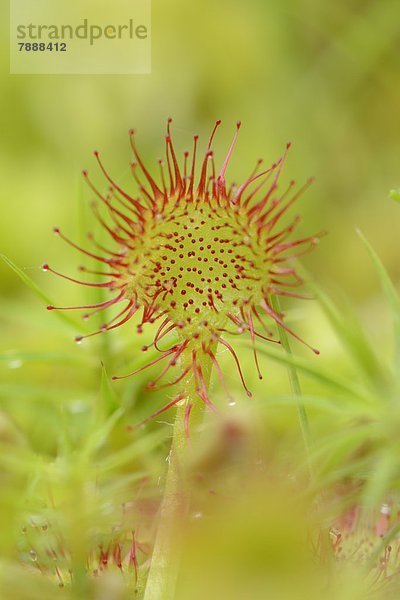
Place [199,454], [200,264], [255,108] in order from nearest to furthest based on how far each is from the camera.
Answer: [199,454] < [200,264] < [255,108]

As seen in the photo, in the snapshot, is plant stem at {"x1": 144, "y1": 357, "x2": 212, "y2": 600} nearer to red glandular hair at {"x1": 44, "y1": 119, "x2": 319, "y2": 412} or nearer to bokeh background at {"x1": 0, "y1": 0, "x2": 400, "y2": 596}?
red glandular hair at {"x1": 44, "y1": 119, "x2": 319, "y2": 412}

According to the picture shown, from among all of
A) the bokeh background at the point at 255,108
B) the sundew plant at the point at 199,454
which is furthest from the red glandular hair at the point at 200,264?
the bokeh background at the point at 255,108

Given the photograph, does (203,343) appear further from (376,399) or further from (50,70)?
(50,70)

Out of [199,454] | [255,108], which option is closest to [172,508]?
[199,454]

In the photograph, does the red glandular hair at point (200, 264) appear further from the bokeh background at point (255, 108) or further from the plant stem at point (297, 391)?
the bokeh background at point (255, 108)

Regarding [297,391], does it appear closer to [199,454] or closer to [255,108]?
[199,454]

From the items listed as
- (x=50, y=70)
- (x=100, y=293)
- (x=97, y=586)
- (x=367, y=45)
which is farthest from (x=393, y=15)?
(x=97, y=586)
